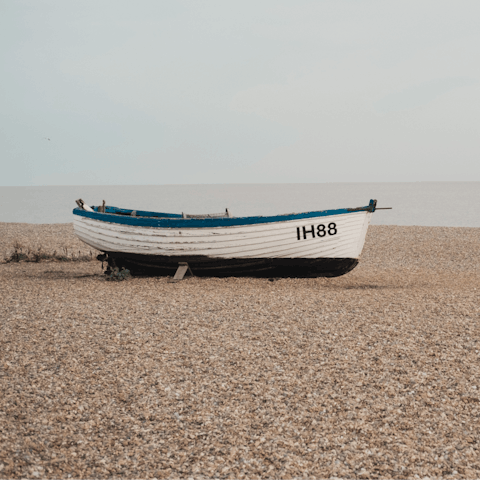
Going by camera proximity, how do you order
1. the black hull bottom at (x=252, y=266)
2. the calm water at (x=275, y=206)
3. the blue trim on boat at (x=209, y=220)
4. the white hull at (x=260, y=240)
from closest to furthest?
Answer: the blue trim on boat at (x=209, y=220) → the white hull at (x=260, y=240) → the black hull bottom at (x=252, y=266) → the calm water at (x=275, y=206)

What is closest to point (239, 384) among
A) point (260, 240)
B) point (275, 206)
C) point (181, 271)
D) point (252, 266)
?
point (260, 240)

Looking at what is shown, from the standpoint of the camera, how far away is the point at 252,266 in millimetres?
11055

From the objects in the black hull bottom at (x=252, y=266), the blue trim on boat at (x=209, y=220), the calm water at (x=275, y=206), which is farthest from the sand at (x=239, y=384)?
the calm water at (x=275, y=206)

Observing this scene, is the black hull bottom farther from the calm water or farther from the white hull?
the calm water

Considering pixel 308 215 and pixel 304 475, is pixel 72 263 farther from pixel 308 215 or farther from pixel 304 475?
pixel 304 475

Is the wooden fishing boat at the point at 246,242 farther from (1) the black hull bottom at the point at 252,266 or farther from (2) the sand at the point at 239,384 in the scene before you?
(2) the sand at the point at 239,384

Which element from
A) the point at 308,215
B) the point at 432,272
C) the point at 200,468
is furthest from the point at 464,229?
the point at 200,468

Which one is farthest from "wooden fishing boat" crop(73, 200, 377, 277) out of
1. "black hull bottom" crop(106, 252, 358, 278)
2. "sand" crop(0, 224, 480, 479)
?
"sand" crop(0, 224, 480, 479)

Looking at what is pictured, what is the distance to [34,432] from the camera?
14.3 ft

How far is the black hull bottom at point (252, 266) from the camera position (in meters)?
10.9

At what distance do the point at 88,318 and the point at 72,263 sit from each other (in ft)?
25.5

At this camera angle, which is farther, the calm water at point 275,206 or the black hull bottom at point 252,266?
the calm water at point 275,206

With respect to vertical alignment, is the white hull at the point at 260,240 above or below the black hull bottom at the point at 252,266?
above

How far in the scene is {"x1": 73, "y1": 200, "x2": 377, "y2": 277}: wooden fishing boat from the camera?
34.3 ft
